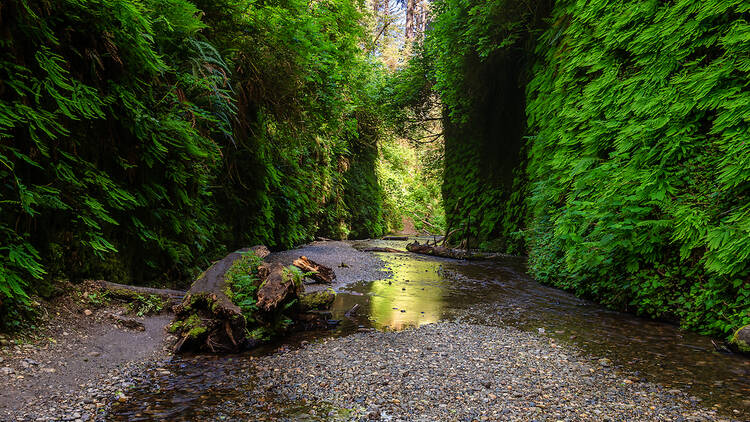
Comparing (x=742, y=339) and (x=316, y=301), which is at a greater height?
(x=742, y=339)

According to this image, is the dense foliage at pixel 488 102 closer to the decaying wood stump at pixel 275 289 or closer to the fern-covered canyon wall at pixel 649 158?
the fern-covered canyon wall at pixel 649 158

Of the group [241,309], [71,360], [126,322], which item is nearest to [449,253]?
[241,309]

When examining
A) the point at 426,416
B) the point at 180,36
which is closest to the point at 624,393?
the point at 426,416

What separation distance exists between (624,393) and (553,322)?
1868 millimetres

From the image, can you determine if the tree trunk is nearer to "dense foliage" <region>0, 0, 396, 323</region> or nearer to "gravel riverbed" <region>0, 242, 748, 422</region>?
"dense foliage" <region>0, 0, 396, 323</region>

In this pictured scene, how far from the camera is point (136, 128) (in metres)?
4.08

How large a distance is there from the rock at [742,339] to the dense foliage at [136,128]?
18.1 feet

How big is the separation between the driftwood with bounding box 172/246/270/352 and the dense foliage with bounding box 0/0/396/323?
34.8 inches

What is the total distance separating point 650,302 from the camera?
440cm

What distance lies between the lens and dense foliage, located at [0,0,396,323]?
2.88m

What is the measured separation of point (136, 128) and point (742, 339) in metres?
6.11

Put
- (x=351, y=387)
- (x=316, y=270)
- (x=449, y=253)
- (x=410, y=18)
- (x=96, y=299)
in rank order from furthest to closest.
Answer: (x=410, y=18)
(x=449, y=253)
(x=316, y=270)
(x=96, y=299)
(x=351, y=387)

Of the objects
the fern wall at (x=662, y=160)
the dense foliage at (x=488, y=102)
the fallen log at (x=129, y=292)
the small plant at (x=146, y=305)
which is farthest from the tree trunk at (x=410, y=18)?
the small plant at (x=146, y=305)

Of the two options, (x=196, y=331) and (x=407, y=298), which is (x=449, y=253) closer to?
(x=407, y=298)
